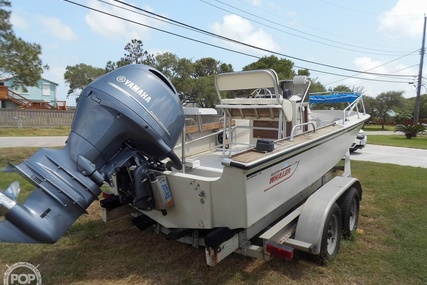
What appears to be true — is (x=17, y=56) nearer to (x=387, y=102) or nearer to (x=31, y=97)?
(x=31, y=97)

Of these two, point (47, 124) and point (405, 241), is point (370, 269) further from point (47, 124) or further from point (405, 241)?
point (47, 124)

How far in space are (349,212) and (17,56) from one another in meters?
8.35

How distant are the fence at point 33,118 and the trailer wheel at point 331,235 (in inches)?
850

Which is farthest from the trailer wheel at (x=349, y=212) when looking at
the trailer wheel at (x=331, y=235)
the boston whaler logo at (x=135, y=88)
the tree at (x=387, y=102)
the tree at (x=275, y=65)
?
the tree at (x=387, y=102)

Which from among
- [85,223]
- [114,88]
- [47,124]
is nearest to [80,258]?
[85,223]

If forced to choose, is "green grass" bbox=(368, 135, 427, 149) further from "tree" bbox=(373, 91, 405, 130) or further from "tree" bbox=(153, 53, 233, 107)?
"tree" bbox=(373, 91, 405, 130)

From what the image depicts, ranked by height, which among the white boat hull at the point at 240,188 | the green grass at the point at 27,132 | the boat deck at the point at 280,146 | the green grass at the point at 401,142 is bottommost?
the green grass at the point at 401,142

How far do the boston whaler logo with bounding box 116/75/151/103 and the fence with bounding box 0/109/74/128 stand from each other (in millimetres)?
20958

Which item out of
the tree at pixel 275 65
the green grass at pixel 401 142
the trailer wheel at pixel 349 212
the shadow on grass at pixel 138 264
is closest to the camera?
the shadow on grass at pixel 138 264

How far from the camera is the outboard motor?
2.21 meters

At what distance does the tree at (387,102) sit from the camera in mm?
39031

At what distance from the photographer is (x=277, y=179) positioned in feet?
9.60

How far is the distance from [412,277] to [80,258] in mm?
3556

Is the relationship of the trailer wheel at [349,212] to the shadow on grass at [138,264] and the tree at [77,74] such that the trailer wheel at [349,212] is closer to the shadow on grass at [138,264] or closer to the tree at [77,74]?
the shadow on grass at [138,264]
